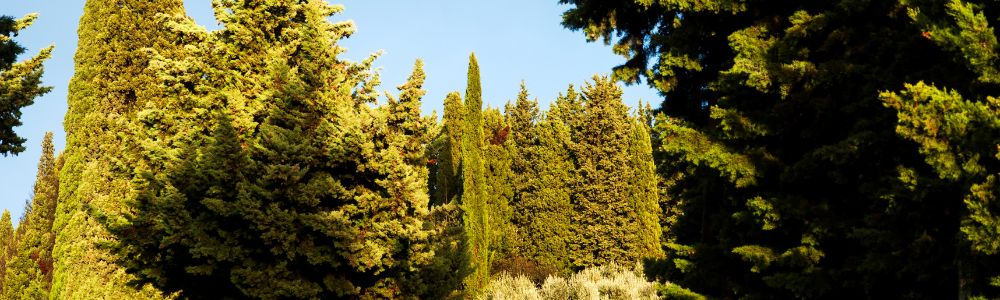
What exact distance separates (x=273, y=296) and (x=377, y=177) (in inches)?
91.7

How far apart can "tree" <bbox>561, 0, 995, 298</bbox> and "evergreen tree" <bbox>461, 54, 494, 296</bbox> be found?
16.2 metres

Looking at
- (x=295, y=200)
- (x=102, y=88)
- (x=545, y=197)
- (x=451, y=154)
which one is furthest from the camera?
(x=545, y=197)

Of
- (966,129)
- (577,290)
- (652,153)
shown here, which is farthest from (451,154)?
(966,129)

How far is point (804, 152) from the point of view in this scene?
835 centimetres

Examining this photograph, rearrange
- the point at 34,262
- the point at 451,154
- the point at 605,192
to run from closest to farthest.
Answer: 1. the point at 34,262
2. the point at 451,154
3. the point at 605,192

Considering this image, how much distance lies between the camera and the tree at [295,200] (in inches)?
416

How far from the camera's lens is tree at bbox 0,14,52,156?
1225cm

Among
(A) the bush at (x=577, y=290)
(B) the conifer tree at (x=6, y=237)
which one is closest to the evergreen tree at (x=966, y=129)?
(A) the bush at (x=577, y=290)

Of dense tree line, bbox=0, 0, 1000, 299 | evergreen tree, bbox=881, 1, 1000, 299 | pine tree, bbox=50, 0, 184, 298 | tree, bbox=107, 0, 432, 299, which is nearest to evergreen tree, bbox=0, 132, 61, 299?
pine tree, bbox=50, 0, 184, 298

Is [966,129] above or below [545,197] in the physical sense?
below

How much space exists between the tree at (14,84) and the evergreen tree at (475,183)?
14801 millimetres

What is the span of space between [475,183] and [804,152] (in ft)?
62.2

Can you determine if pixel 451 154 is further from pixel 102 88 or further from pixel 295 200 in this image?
pixel 295 200

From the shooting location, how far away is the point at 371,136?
11250 mm
